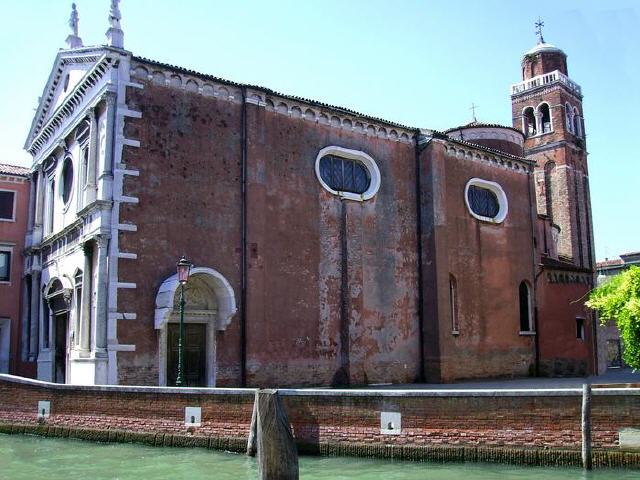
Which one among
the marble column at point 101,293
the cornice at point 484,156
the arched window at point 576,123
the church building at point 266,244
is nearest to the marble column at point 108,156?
the church building at point 266,244

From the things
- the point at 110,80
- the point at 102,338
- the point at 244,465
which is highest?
the point at 110,80

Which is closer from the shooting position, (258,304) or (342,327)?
(258,304)

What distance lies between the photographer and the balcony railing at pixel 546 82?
40625mm

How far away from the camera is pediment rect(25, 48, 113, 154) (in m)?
17.9

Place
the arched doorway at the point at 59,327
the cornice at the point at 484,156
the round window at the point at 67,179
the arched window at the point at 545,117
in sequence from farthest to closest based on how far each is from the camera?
1. the arched window at the point at 545,117
2. the cornice at the point at 484,156
3. the round window at the point at 67,179
4. the arched doorway at the point at 59,327

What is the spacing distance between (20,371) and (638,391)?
18602mm

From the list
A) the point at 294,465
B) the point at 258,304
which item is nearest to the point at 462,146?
the point at 258,304

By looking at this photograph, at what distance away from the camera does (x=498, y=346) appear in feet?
77.2

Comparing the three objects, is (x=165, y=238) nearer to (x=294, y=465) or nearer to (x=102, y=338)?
(x=102, y=338)

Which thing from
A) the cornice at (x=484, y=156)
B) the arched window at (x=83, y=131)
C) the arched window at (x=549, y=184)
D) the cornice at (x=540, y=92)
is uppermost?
the cornice at (x=540, y=92)

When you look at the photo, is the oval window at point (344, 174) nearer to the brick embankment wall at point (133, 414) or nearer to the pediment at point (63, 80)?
the pediment at point (63, 80)

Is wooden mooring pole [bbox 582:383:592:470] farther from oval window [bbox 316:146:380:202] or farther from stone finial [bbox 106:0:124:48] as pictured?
stone finial [bbox 106:0:124:48]

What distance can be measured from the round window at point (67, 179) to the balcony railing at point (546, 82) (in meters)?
30.0

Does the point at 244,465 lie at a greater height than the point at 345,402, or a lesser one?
lesser
